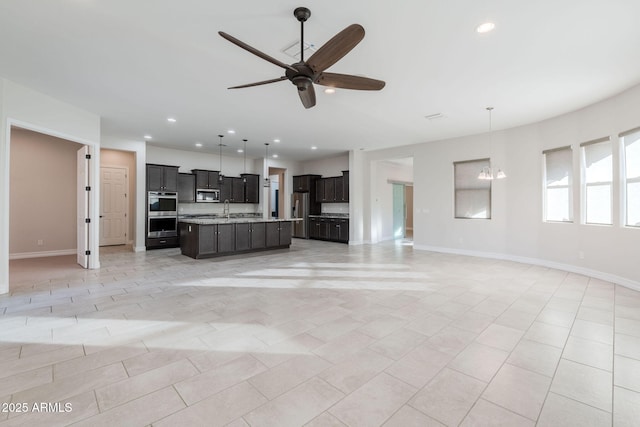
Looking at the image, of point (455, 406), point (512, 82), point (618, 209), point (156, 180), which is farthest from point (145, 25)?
point (618, 209)

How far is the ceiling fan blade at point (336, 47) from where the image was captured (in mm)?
2182

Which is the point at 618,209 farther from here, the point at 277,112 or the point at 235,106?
the point at 235,106

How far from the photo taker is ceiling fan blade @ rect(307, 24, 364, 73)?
218cm

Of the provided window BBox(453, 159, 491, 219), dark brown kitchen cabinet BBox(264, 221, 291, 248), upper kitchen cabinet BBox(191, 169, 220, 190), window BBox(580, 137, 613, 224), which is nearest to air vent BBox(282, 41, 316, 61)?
dark brown kitchen cabinet BBox(264, 221, 291, 248)

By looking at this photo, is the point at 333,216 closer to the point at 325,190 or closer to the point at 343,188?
the point at 325,190

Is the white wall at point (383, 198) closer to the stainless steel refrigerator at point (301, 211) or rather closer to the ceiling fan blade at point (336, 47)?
the stainless steel refrigerator at point (301, 211)

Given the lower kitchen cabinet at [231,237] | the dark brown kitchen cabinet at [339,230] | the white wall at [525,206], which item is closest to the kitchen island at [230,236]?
the lower kitchen cabinet at [231,237]

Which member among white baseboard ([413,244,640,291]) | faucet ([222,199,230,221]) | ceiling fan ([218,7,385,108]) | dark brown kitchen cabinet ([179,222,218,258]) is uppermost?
ceiling fan ([218,7,385,108])

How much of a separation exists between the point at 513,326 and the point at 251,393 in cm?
266

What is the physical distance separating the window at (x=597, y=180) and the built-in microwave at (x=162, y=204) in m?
9.61

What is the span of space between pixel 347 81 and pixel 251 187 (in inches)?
307

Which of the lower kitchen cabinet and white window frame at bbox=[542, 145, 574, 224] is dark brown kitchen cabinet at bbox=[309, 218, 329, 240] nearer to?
the lower kitchen cabinet

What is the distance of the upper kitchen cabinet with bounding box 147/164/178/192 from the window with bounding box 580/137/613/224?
377 inches

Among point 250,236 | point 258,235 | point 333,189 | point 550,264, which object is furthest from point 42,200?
point 550,264
